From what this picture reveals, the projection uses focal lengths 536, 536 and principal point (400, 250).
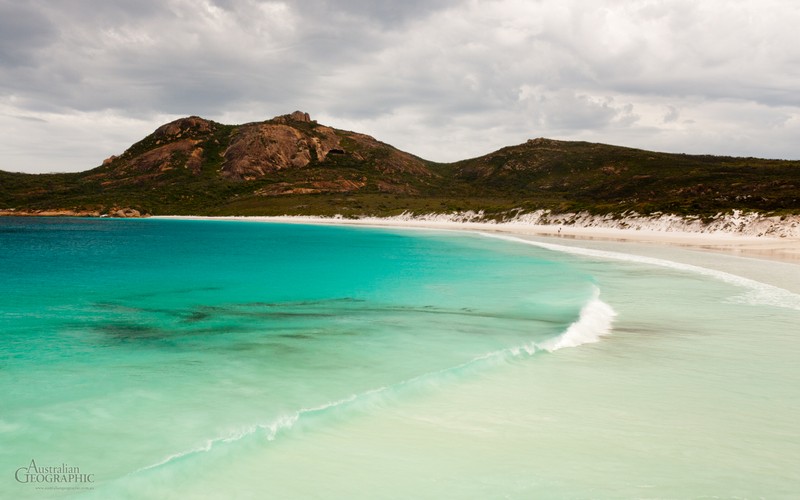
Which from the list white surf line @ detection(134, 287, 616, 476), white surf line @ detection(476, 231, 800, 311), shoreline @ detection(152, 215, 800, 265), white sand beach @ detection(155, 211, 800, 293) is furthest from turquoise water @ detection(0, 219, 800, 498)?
shoreline @ detection(152, 215, 800, 265)

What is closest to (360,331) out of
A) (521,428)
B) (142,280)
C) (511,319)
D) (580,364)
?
(511,319)

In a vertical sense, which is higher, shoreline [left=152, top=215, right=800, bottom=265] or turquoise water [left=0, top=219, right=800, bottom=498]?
shoreline [left=152, top=215, right=800, bottom=265]

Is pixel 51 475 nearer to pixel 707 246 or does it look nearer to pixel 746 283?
pixel 746 283

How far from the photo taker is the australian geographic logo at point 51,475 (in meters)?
6.78

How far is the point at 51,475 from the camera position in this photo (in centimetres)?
693

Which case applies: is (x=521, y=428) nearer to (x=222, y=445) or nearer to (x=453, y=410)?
(x=453, y=410)

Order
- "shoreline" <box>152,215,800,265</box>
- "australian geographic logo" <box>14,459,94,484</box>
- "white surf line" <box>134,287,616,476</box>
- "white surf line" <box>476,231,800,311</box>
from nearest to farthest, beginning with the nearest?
"australian geographic logo" <box>14,459,94,484</box>, "white surf line" <box>134,287,616,476</box>, "white surf line" <box>476,231,800,311</box>, "shoreline" <box>152,215,800,265</box>

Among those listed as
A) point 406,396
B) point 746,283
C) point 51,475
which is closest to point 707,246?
point 746,283

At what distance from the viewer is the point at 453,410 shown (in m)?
9.30

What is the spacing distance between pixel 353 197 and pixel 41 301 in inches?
6564

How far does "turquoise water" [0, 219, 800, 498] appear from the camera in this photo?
6898mm

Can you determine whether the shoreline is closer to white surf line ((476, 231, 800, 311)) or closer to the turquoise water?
white surf line ((476, 231, 800, 311))

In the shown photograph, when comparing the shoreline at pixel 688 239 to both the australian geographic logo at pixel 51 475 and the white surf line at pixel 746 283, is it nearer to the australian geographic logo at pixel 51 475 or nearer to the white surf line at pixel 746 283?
the white surf line at pixel 746 283

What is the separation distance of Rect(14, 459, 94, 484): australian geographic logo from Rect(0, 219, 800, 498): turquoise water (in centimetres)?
12
